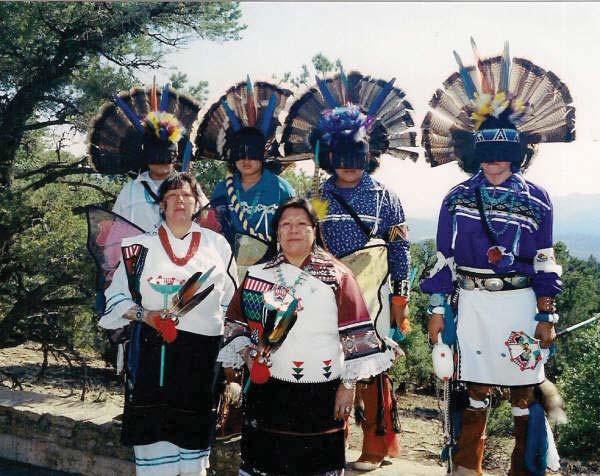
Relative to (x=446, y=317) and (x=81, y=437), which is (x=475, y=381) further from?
(x=81, y=437)

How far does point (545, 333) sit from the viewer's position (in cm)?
321

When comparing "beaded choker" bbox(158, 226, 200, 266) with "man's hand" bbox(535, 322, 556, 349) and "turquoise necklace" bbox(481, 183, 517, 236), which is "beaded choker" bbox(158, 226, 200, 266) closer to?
"turquoise necklace" bbox(481, 183, 517, 236)

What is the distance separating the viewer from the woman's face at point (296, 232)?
2.85m

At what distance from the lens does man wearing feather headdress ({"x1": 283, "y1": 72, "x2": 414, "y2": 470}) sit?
367 centimetres

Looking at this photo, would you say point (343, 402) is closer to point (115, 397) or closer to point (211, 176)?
point (211, 176)

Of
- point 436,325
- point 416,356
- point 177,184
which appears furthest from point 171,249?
point 416,356

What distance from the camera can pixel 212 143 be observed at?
4.29m

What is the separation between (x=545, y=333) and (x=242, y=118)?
213 cm

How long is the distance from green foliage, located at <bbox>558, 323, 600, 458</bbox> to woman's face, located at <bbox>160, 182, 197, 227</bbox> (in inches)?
172

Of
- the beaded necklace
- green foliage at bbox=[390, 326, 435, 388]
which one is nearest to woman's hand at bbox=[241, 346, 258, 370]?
the beaded necklace

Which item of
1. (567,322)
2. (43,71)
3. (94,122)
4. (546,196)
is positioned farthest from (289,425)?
(567,322)

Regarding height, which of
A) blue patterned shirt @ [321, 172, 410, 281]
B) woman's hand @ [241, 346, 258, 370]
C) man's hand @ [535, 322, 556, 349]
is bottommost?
woman's hand @ [241, 346, 258, 370]

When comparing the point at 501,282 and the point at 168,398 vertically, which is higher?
the point at 501,282

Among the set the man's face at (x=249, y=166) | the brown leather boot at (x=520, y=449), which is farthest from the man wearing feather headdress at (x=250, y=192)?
the brown leather boot at (x=520, y=449)
